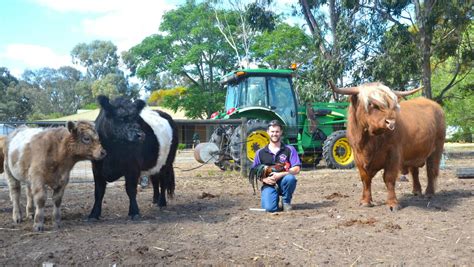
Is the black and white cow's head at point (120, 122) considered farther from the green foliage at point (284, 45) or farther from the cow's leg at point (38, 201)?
the green foliage at point (284, 45)

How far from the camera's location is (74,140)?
19.3 ft

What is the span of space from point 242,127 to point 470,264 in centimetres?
774

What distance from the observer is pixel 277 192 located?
665 centimetres

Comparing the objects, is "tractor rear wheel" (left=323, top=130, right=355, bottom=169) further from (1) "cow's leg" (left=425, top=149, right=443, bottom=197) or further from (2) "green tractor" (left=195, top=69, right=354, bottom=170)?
(1) "cow's leg" (left=425, top=149, right=443, bottom=197)

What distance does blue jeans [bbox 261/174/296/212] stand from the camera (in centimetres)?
655

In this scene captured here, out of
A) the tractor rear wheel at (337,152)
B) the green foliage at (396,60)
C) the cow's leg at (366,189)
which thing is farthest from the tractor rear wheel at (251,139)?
the green foliage at (396,60)

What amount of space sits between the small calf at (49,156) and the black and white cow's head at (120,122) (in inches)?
12.8

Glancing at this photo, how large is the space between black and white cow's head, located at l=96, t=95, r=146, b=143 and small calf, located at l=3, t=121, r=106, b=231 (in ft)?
1.07

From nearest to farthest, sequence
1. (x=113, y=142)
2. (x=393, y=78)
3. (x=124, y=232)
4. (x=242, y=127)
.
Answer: (x=124, y=232)
(x=113, y=142)
(x=242, y=127)
(x=393, y=78)

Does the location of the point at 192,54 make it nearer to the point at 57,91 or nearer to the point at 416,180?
the point at 416,180

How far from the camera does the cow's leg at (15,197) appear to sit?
6164 millimetres

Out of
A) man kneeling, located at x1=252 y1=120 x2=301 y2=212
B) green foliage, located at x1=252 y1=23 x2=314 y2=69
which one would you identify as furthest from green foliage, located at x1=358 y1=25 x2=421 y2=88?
green foliage, located at x1=252 y1=23 x2=314 y2=69

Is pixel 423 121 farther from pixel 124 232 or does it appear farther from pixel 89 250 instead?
pixel 89 250

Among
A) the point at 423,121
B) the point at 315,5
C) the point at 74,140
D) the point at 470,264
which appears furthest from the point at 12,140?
the point at 315,5
